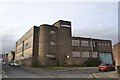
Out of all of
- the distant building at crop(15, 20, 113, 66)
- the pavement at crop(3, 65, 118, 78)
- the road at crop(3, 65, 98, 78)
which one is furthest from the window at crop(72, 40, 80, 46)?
the road at crop(3, 65, 98, 78)

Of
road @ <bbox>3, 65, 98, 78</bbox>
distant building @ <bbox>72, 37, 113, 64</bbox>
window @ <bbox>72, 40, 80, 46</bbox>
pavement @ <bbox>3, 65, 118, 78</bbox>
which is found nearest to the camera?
pavement @ <bbox>3, 65, 118, 78</bbox>

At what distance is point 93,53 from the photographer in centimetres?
7019

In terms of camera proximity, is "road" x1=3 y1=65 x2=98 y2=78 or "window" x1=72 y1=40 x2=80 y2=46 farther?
"window" x1=72 y1=40 x2=80 y2=46

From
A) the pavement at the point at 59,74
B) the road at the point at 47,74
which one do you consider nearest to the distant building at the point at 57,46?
the road at the point at 47,74

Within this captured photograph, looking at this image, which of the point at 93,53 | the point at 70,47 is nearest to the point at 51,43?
the point at 70,47

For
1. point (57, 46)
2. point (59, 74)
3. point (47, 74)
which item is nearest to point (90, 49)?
point (57, 46)

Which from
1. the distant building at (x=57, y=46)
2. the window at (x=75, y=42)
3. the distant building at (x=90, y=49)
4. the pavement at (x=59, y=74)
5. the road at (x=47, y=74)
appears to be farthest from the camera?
the window at (x=75, y=42)

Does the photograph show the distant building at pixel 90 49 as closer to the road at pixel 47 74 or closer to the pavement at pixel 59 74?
the pavement at pixel 59 74

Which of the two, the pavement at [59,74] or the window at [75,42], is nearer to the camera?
the pavement at [59,74]

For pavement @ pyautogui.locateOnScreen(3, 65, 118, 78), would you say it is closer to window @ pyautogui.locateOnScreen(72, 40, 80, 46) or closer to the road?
the road

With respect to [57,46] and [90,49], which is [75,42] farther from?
[57,46]

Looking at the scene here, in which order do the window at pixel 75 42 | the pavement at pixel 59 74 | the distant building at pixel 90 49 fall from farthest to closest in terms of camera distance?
the window at pixel 75 42 → the distant building at pixel 90 49 → the pavement at pixel 59 74

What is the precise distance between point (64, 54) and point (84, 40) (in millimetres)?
10263

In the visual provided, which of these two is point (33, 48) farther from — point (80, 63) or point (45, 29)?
point (80, 63)
